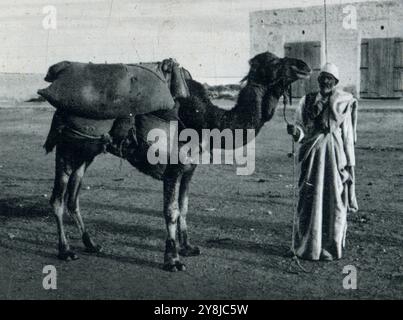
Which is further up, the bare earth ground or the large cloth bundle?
the large cloth bundle

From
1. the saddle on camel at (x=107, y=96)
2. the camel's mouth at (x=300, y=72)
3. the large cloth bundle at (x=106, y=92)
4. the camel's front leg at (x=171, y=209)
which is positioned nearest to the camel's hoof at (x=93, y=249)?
the camel's front leg at (x=171, y=209)

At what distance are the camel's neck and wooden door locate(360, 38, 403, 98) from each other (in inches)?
623

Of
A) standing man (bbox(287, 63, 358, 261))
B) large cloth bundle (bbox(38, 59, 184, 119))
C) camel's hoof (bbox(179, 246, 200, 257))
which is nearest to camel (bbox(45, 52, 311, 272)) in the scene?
camel's hoof (bbox(179, 246, 200, 257))

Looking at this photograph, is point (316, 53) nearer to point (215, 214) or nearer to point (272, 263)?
point (215, 214)

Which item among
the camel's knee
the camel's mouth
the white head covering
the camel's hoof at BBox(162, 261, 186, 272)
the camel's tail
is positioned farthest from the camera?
the camel's tail

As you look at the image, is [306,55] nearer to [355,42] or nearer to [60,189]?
[355,42]

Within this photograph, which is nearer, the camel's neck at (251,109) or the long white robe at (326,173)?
the camel's neck at (251,109)

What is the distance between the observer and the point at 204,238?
7.47 meters

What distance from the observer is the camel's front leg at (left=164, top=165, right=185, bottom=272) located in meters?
6.22

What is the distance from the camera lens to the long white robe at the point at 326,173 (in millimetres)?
6230

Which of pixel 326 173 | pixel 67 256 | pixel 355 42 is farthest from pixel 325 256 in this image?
pixel 355 42

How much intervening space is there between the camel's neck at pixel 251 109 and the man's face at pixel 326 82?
60 centimetres

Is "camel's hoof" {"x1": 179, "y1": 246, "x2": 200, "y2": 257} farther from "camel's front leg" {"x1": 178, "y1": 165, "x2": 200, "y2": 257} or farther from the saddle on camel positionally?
the saddle on camel

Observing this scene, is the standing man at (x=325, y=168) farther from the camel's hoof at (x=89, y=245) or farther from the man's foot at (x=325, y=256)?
the camel's hoof at (x=89, y=245)
